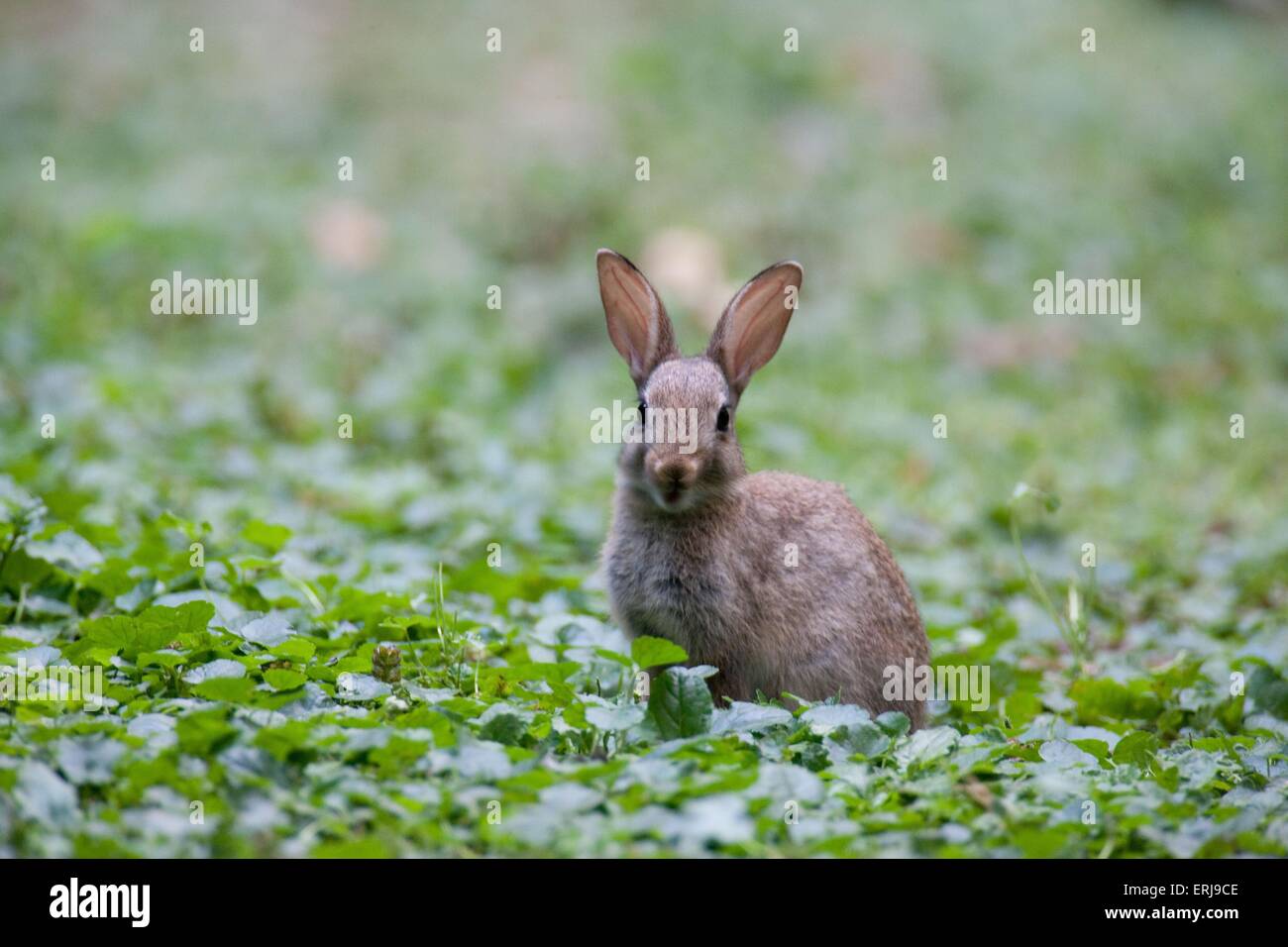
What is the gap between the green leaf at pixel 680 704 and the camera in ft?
17.0

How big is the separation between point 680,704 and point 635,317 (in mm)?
2061

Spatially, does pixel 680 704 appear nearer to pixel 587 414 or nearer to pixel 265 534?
pixel 265 534

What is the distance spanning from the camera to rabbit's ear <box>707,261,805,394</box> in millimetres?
6449

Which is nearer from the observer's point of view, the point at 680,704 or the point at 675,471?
the point at 680,704

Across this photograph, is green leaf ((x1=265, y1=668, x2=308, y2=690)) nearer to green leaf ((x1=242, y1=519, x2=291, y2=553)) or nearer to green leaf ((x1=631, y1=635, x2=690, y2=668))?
green leaf ((x1=631, y1=635, x2=690, y2=668))

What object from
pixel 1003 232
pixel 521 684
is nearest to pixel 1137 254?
pixel 1003 232

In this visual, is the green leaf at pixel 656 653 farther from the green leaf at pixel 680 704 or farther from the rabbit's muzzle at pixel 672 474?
the rabbit's muzzle at pixel 672 474

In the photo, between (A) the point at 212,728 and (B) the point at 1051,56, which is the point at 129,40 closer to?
(B) the point at 1051,56

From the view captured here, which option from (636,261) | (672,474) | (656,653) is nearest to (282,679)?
(656,653)

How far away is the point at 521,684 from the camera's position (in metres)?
5.85

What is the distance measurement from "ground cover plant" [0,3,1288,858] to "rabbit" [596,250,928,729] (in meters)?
0.27

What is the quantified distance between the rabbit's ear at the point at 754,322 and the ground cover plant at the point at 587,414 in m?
1.41

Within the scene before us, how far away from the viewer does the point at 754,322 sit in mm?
6539

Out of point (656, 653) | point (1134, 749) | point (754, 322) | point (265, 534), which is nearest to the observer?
point (656, 653)
